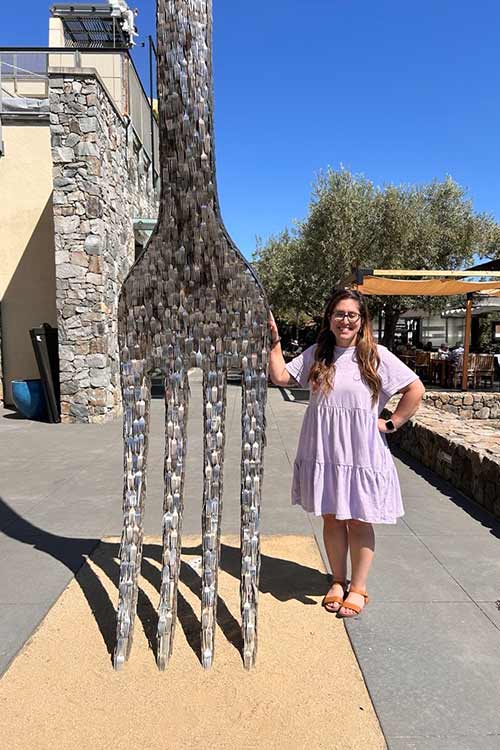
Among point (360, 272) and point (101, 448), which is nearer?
point (101, 448)

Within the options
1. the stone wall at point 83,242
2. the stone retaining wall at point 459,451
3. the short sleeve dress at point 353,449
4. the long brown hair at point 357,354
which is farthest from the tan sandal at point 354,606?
the stone wall at point 83,242

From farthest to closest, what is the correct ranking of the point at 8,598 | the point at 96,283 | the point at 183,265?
the point at 96,283 → the point at 8,598 → the point at 183,265

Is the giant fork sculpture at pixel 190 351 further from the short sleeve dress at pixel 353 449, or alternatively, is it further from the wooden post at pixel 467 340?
the wooden post at pixel 467 340

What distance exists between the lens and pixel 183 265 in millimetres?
2410

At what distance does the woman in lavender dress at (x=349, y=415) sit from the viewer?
261cm

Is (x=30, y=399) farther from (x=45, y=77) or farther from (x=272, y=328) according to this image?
(x=272, y=328)

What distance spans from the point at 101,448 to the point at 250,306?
4.94 m

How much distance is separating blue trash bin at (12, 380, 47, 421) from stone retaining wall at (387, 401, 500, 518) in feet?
18.8

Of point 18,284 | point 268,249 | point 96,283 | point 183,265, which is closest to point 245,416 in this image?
point 183,265

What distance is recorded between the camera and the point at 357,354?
2.64m

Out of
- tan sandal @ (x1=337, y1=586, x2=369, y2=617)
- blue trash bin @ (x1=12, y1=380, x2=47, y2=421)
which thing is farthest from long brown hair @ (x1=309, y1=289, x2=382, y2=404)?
blue trash bin @ (x1=12, y1=380, x2=47, y2=421)

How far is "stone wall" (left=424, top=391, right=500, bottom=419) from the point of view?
10.4 metres

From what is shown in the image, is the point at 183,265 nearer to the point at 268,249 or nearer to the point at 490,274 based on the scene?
the point at 490,274

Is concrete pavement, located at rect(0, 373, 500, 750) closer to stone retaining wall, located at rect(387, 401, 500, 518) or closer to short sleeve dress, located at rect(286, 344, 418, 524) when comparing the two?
stone retaining wall, located at rect(387, 401, 500, 518)
